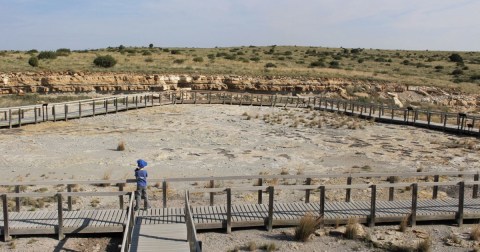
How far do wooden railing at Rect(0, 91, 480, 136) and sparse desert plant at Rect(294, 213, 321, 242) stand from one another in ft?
62.9

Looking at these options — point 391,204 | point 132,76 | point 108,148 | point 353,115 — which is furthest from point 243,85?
point 391,204

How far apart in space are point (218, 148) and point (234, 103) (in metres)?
20.4

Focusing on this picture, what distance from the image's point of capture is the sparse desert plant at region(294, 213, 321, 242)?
9875 mm

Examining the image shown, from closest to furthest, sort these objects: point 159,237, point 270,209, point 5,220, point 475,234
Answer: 1. point 159,237
2. point 5,220
3. point 475,234
4. point 270,209

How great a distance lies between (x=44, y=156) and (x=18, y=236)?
1014 cm

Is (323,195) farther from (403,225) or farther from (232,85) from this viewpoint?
(232,85)

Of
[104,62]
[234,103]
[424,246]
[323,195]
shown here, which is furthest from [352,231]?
[104,62]

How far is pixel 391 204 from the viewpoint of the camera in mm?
11742

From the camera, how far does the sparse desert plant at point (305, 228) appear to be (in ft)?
32.4

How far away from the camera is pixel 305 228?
32.4 feet

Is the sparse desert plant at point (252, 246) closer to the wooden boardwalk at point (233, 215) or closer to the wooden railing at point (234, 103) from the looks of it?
the wooden boardwalk at point (233, 215)

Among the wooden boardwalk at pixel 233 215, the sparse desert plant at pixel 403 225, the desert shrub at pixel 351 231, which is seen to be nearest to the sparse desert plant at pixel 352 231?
the desert shrub at pixel 351 231

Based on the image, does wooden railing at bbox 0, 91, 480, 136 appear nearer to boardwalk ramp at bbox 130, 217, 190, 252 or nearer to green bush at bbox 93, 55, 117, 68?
green bush at bbox 93, 55, 117, 68

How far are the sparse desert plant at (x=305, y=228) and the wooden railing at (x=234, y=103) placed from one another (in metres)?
19.2
